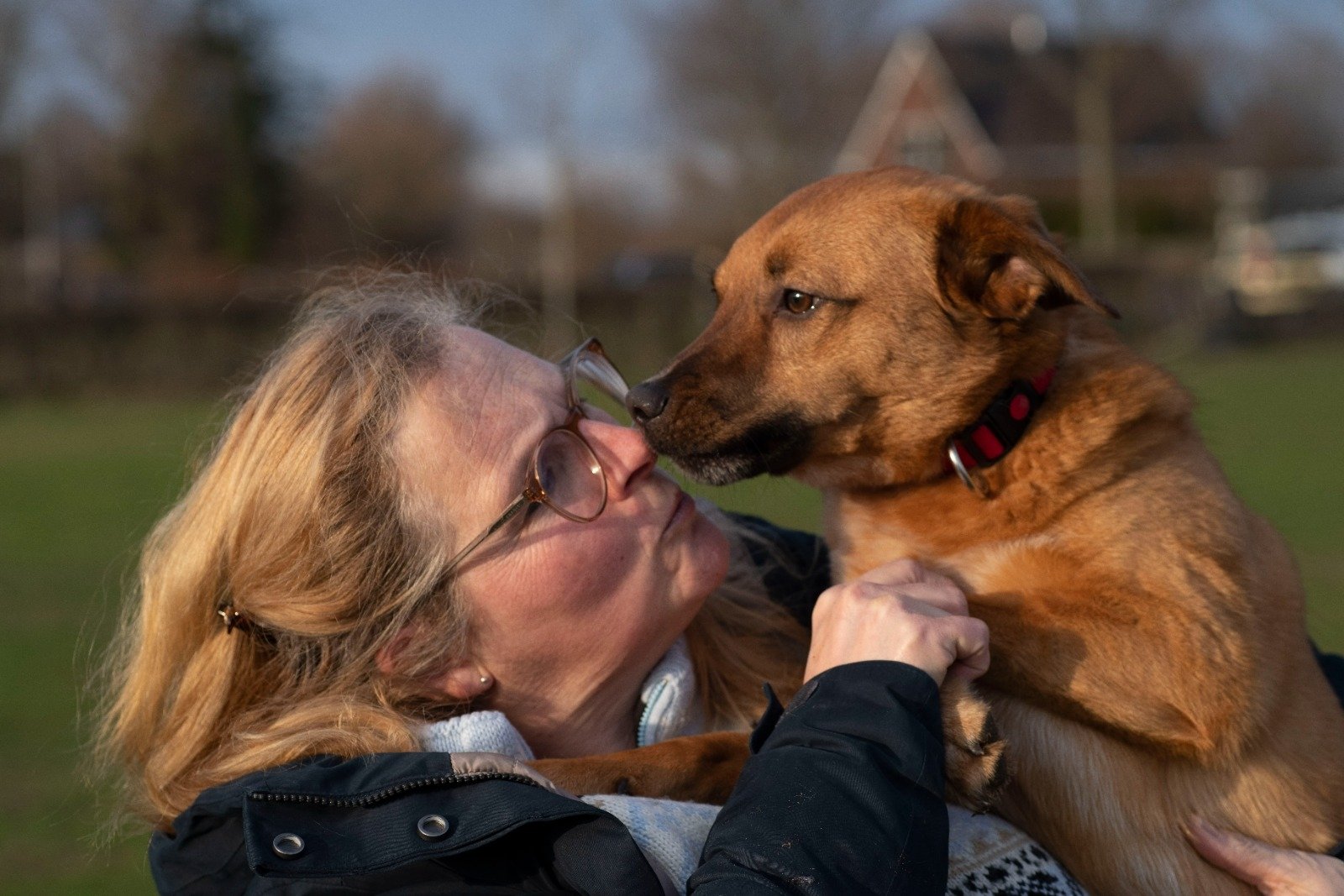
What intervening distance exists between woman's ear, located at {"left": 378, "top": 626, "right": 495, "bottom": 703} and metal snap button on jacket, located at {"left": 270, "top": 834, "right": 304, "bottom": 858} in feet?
2.15

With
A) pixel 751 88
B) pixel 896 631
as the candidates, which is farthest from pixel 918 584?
pixel 751 88

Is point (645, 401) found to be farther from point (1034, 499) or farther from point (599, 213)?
point (599, 213)

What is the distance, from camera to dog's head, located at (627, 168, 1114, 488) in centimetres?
326

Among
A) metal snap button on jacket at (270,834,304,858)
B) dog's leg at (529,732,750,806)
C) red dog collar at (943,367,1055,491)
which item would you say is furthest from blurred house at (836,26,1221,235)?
metal snap button on jacket at (270,834,304,858)

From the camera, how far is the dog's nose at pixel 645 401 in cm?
323

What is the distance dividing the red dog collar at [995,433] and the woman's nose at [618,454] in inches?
29.4

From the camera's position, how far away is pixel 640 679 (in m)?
2.92

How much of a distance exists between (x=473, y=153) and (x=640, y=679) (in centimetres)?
4862

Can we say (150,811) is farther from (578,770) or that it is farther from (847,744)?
(847,744)

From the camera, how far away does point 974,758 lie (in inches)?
98.8

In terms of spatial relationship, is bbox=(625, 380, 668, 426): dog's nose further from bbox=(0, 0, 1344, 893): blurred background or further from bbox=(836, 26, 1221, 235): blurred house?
bbox=(836, 26, 1221, 235): blurred house

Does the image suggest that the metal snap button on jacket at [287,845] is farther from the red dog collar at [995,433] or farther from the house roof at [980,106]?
the house roof at [980,106]

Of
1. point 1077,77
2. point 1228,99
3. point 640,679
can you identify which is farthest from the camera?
point 1228,99

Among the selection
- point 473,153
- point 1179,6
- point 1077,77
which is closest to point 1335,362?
point 1179,6
